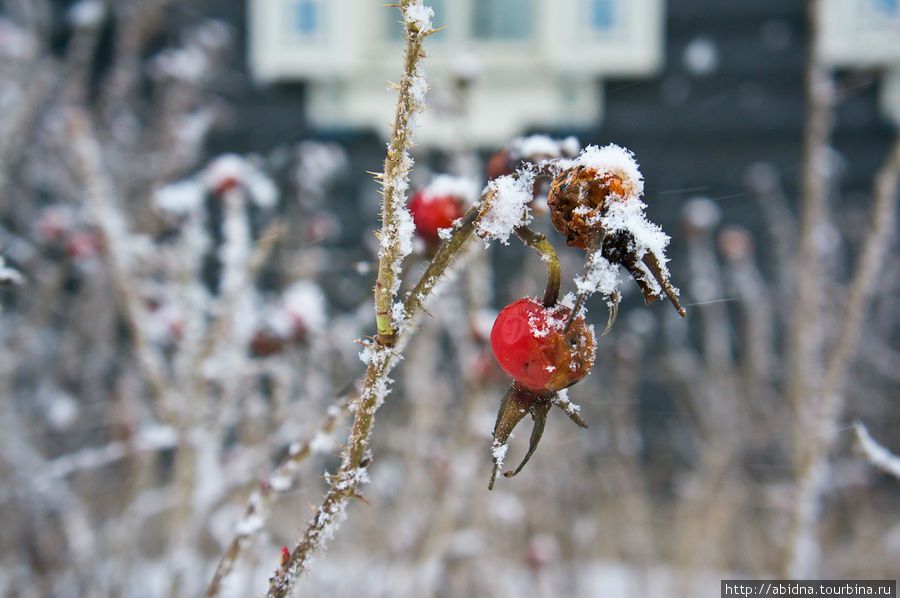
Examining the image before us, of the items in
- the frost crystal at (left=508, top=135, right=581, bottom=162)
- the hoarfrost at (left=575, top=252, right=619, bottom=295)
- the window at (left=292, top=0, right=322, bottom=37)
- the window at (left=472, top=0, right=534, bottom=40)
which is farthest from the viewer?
the window at (left=472, top=0, right=534, bottom=40)

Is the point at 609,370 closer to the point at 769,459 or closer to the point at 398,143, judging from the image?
the point at 769,459

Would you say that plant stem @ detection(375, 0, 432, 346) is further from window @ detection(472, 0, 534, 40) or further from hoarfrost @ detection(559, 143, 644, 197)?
window @ detection(472, 0, 534, 40)

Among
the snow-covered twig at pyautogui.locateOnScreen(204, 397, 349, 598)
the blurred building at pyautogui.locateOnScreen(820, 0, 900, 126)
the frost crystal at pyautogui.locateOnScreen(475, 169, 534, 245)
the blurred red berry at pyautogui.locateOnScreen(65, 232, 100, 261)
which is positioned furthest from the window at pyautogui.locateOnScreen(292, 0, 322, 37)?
the frost crystal at pyautogui.locateOnScreen(475, 169, 534, 245)

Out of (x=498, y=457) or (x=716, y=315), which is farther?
(x=716, y=315)

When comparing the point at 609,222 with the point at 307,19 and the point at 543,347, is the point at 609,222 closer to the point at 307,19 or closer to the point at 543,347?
the point at 543,347

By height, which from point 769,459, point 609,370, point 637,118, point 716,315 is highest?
point 637,118

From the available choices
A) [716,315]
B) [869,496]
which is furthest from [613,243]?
[869,496]

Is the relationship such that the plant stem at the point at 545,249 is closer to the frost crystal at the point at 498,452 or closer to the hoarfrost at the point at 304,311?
the frost crystal at the point at 498,452

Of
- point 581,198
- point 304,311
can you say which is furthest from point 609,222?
point 304,311
